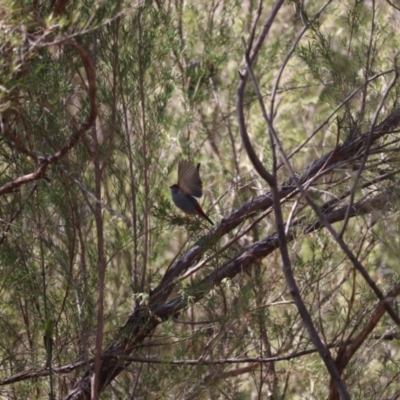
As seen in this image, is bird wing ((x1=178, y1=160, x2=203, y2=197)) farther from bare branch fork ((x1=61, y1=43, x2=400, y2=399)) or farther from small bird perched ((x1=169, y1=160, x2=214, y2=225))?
bare branch fork ((x1=61, y1=43, x2=400, y2=399))

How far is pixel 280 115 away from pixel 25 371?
196 inches

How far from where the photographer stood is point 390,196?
3.08 m

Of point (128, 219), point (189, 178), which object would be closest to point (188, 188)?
point (189, 178)

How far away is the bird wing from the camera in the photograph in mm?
3604

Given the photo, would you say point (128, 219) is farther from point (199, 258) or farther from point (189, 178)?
point (199, 258)

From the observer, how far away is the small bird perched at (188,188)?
362 cm

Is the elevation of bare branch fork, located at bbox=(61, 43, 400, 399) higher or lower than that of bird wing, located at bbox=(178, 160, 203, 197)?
lower

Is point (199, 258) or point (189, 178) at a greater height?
point (189, 178)

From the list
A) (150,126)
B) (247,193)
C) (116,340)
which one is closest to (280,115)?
(247,193)

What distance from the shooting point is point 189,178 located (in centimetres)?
367

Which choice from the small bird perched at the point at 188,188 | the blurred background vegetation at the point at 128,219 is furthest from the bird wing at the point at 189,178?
the blurred background vegetation at the point at 128,219

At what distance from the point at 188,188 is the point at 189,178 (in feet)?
0.28

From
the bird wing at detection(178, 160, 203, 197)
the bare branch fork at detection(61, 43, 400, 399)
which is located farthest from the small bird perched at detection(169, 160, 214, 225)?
the bare branch fork at detection(61, 43, 400, 399)

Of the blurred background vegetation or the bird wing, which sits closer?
the blurred background vegetation
